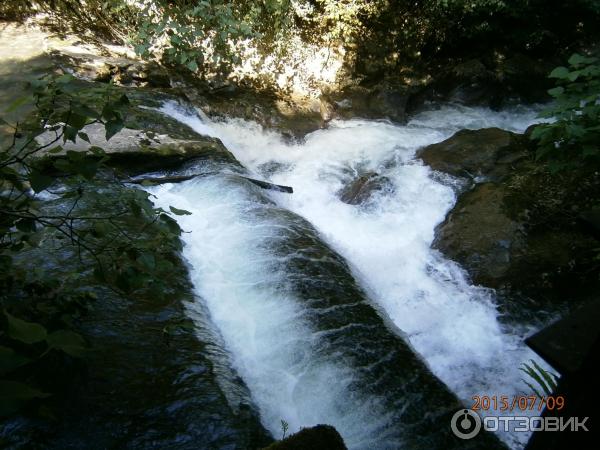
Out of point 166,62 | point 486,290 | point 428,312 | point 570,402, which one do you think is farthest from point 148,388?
point 166,62

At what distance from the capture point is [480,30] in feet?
29.3

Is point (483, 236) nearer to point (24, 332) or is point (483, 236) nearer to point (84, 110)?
point (84, 110)

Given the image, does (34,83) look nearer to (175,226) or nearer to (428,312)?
(175,226)

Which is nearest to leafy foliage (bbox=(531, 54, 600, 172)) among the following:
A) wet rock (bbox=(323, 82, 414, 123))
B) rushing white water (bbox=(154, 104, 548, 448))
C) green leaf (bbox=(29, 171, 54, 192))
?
rushing white water (bbox=(154, 104, 548, 448))

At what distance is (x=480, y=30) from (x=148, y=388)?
9.54m

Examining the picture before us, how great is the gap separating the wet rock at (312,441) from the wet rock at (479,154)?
5234mm

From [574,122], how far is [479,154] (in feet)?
12.2

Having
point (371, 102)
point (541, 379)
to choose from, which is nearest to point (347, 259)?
point (541, 379)

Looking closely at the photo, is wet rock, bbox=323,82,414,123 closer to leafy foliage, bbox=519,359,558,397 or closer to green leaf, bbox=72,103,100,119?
leafy foliage, bbox=519,359,558,397

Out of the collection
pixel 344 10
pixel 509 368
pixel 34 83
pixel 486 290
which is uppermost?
pixel 344 10

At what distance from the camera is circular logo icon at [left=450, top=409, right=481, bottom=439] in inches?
119

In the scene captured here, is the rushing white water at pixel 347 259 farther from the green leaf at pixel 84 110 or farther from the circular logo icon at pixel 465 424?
the green leaf at pixel 84 110

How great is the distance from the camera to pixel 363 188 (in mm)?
6598

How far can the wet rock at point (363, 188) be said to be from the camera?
6480 millimetres
